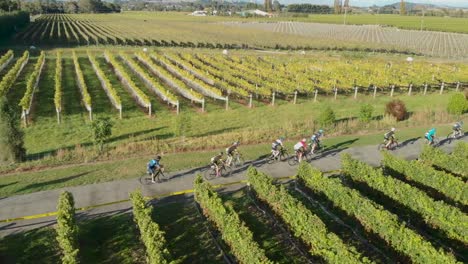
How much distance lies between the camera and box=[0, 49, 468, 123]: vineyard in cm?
3672

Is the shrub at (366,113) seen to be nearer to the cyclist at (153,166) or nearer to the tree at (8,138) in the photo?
the cyclist at (153,166)

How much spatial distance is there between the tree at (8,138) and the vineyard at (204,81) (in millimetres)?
7286

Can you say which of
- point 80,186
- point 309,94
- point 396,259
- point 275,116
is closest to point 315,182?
point 396,259

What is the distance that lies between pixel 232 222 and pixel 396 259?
5770 millimetres

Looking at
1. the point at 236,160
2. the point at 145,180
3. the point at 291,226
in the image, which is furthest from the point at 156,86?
the point at 291,226

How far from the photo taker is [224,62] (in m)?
54.0

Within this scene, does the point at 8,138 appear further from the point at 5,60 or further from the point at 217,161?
the point at 5,60

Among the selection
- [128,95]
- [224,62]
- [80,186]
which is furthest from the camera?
[224,62]

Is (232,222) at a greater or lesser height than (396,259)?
greater

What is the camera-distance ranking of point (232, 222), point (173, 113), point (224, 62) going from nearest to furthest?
point (232, 222)
point (173, 113)
point (224, 62)

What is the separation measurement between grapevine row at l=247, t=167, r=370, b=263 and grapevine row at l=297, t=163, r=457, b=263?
1971 millimetres

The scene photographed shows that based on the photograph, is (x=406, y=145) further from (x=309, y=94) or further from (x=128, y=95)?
(x=128, y=95)

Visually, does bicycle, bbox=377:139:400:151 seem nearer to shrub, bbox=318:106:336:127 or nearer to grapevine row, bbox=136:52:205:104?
shrub, bbox=318:106:336:127

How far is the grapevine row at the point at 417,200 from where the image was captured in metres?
15.7
